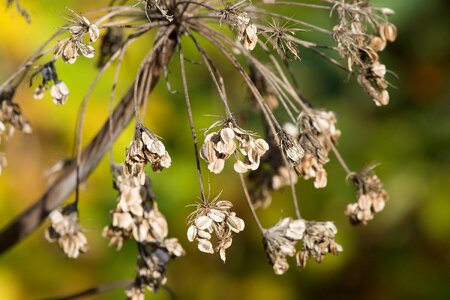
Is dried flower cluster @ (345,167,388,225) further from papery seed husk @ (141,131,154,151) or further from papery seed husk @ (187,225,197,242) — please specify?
papery seed husk @ (141,131,154,151)

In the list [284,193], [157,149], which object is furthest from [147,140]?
[284,193]

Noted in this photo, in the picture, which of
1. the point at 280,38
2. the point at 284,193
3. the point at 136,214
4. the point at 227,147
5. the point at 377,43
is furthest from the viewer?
the point at 284,193

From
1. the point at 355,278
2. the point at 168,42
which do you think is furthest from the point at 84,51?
the point at 355,278

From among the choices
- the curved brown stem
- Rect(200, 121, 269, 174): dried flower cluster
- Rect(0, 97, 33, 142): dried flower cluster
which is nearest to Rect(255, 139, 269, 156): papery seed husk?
Rect(200, 121, 269, 174): dried flower cluster

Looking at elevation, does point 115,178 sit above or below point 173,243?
above

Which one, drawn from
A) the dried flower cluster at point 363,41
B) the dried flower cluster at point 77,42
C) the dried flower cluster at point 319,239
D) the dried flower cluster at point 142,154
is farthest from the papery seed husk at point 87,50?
the dried flower cluster at point 319,239

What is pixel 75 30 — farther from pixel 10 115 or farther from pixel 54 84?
pixel 10 115

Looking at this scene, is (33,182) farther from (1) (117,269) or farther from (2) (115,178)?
(2) (115,178)
